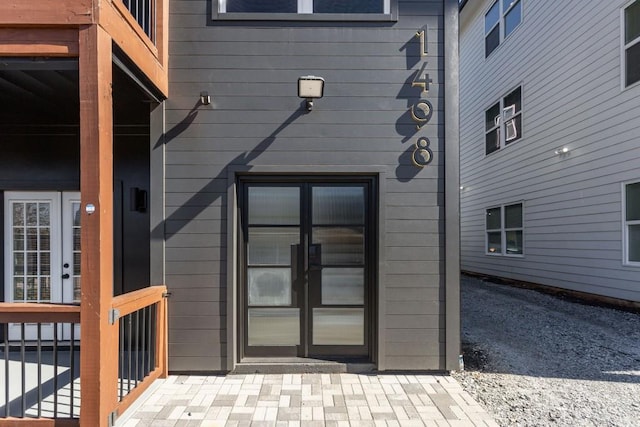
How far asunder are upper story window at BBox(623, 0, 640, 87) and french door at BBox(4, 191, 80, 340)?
756 cm

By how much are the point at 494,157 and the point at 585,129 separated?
2822 millimetres

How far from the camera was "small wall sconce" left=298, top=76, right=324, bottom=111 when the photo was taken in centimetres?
318

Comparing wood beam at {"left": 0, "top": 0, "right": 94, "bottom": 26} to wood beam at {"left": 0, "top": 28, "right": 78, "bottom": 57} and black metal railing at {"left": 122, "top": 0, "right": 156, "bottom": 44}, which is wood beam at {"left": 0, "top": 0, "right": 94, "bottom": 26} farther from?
black metal railing at {"left": 122, "top": 0, "right": 156, "bottom": 44}

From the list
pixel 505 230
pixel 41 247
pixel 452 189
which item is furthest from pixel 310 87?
pixel 505 230

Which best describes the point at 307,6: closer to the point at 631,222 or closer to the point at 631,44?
the point at 631,44

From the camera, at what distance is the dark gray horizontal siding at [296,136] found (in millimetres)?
3367

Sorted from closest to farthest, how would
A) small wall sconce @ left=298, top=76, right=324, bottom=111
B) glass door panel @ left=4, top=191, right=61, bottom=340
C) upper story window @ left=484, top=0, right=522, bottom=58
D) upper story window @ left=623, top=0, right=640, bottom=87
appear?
small wall sconce @ left=298, top=76, right=324, bottom=111, glass door panel @ left=4, top=191, right=61, bottom=340, upper story window @ left=623, top=0, right=640, bottom=87, upper story window @ left=484, top=0, right=522, bottom=58

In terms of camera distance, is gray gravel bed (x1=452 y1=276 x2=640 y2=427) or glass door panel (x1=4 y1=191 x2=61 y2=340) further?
glass door panel (x1=4 y1=191 x2=61 y2=340)

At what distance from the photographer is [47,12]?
228 centimetres

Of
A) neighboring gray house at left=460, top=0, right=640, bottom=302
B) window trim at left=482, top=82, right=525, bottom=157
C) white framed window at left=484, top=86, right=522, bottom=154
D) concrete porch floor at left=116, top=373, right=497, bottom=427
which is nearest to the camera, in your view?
concrete porch floor at left=116, top=373, right=497, bottom=427

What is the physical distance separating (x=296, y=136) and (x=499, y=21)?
26.5 feet

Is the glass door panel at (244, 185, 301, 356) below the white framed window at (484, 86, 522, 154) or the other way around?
below

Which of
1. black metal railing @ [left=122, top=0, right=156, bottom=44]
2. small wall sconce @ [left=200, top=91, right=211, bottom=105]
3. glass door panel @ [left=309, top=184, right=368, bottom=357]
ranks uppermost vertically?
black metal railing @ [left=122, top=0, right=156, bottom=44]

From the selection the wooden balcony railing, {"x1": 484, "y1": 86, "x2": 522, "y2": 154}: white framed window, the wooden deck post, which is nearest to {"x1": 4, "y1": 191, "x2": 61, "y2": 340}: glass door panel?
the wooden balcony railing
